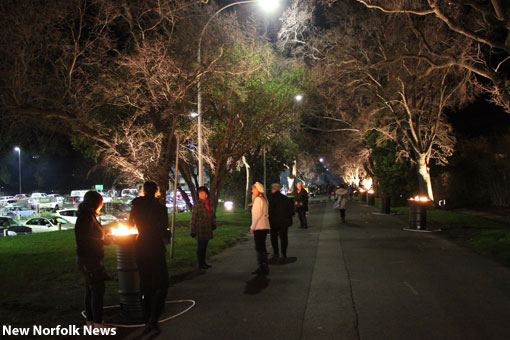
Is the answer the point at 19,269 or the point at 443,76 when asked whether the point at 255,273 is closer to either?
the point at 19,269

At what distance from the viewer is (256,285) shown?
30.9 feet

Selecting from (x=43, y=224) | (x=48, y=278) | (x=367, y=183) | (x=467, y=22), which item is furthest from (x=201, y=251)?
(x=367, y=183)

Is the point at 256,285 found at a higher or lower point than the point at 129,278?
lower

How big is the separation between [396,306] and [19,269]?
8.19 metres

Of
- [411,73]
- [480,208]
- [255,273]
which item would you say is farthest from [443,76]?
[255,273]

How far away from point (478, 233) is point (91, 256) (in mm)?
14678

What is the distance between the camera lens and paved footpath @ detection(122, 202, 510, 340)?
21.2ft

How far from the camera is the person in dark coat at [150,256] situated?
662 centimetres

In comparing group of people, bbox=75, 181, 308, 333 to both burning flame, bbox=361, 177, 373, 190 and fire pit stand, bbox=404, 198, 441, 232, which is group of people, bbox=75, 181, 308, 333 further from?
burning flame, bbox=361, 177, 373, 190

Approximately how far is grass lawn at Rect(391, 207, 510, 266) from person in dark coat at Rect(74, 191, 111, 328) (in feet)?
29.9

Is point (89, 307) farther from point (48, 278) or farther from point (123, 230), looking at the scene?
point (48, 278)

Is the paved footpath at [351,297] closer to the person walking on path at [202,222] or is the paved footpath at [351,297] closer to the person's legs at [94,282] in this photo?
the person's legs at [94,282]

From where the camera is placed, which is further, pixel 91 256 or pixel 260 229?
pixel 260 229

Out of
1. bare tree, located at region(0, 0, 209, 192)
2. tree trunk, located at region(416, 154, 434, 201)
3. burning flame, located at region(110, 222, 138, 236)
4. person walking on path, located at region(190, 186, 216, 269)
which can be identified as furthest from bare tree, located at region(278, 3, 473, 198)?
burning flame, located at region(110, 222, 138, 236)
